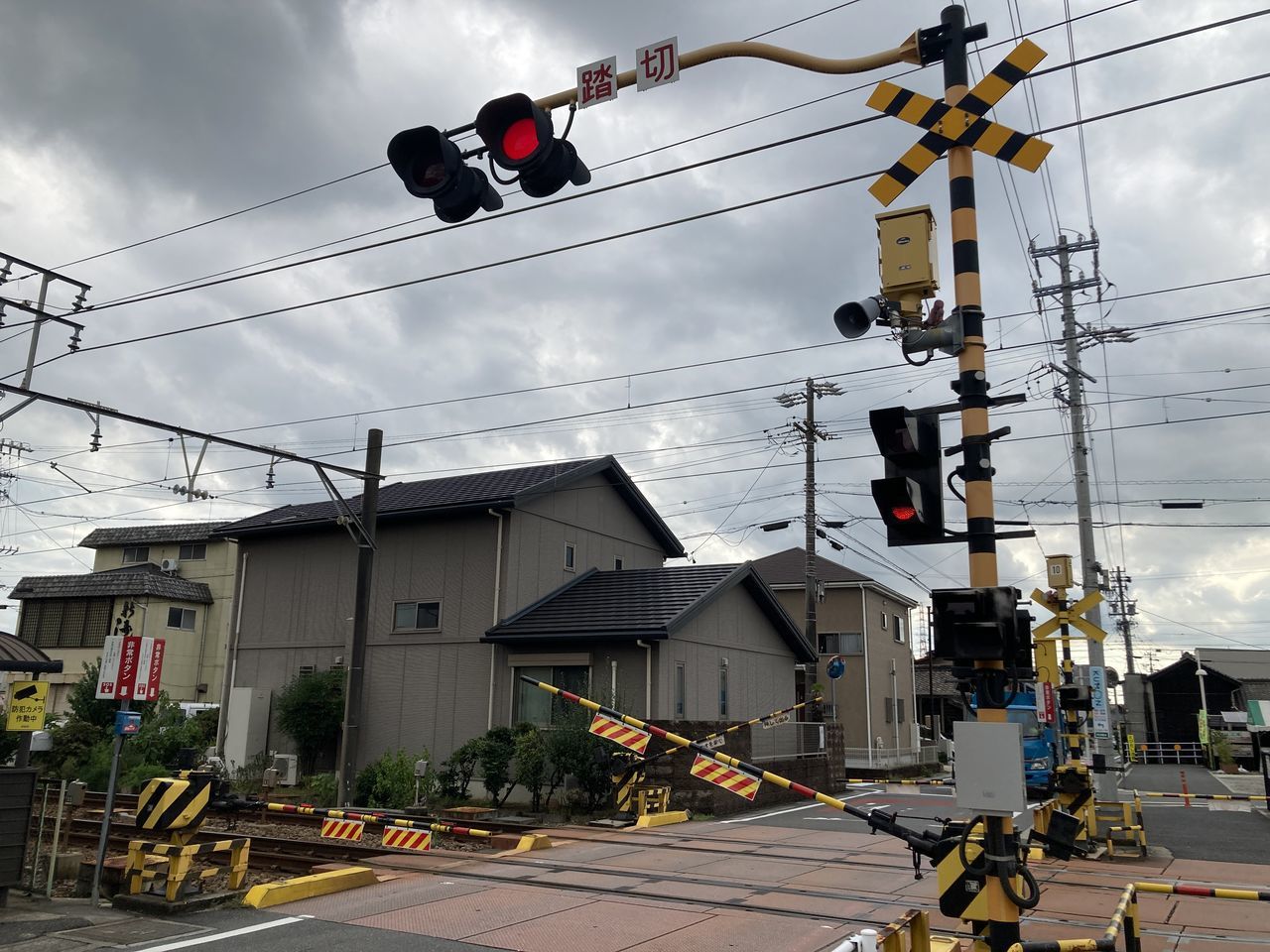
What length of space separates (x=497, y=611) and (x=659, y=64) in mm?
17428

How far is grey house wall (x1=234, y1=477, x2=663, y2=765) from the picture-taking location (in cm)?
2272

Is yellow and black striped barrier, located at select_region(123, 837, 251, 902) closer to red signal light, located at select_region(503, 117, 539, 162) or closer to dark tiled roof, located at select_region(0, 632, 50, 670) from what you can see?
dark tiled roof, located at select_region(0, 632, 50, 670)

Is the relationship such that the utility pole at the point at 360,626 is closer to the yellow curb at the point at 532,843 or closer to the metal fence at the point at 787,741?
the yellow curb at the point at 532,843

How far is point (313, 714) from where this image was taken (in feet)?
76.5

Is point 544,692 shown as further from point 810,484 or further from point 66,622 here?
point 66,622

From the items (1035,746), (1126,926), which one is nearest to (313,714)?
(1035,746)

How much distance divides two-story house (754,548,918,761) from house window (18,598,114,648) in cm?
2967

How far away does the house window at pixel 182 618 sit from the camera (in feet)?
137

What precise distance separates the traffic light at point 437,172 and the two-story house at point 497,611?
14532mm

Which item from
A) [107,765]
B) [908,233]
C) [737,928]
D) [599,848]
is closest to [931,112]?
[908,233]

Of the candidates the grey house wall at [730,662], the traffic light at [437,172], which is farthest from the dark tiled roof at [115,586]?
the traffic light at [437,172]

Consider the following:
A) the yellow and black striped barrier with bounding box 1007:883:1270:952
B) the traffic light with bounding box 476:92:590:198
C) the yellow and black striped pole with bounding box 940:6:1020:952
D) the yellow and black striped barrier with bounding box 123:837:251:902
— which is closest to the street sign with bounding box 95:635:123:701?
the yellow and black striped barrier with bounding box 123:837:251:902

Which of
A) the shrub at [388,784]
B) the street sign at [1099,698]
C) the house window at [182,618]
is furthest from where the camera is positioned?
the house window at [182,618]

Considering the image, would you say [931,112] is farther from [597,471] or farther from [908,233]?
[597,471]
